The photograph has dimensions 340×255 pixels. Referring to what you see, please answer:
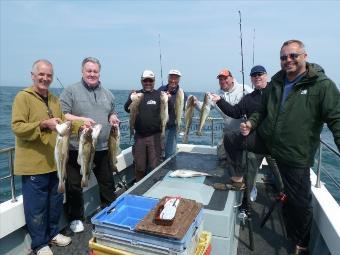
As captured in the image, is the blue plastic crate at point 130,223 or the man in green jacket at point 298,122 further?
the man in green jacket at point 298,122

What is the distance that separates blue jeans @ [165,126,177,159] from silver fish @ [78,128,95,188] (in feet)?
9.79

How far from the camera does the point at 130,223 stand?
316 cm

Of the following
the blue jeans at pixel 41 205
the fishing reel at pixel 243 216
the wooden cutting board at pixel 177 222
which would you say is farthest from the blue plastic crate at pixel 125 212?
the fishing reel at pixel 243 216

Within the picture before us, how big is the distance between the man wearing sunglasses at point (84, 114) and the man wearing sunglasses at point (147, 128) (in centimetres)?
113

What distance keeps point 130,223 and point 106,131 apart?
2209 millimetres

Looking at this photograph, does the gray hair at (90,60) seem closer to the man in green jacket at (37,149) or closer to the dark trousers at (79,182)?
the man in green jacket at (37,149)

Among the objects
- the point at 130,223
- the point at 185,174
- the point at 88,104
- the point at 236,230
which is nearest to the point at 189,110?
the point at 185,174

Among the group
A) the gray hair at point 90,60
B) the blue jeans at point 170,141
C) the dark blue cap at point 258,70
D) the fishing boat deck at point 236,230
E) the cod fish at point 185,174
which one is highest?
the gray hair at point 90,60

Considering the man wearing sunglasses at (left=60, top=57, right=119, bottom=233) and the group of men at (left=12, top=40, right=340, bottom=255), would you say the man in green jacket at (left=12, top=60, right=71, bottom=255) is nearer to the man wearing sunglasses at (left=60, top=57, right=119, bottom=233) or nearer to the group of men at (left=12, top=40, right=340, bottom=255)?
the group of men at (left=12, top=40, right=340, bottom=255)

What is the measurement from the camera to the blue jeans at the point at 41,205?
13.6 ft

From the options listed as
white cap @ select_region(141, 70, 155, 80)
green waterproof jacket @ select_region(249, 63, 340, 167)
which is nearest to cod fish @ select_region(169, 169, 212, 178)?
green waterproof jacket @ select_region(249, 63, 340, 167)

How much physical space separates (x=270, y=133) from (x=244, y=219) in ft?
4.84

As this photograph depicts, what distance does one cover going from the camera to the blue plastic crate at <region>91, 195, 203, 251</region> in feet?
9.17

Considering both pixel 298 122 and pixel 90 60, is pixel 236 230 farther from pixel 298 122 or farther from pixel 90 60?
pixel 90 60
